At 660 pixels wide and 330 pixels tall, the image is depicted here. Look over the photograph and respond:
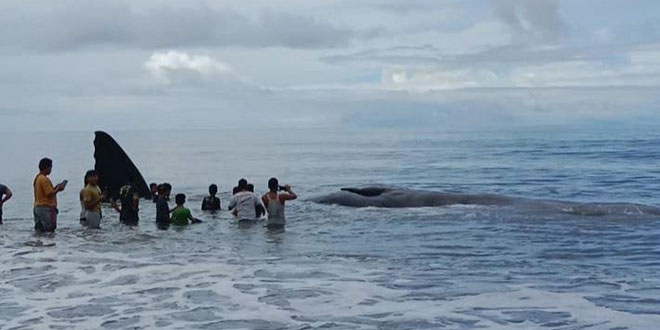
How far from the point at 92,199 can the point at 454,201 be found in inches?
508

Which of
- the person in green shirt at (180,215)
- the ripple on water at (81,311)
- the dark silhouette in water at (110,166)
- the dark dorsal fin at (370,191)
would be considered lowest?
Answer: the ripple on water at (81,311)

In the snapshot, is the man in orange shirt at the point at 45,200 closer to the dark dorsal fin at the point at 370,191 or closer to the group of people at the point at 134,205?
the group of people at the point at 134,205

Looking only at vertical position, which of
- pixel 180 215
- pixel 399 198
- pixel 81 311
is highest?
pixel 399 198

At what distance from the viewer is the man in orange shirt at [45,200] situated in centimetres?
2386

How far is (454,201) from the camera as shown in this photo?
106ft

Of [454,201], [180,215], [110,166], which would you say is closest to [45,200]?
[180,215]

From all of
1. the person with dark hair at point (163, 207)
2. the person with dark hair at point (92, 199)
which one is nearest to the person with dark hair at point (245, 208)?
the person with dark hair at point (163, 207)

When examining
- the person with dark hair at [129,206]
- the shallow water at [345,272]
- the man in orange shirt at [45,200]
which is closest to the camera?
the shallow water at [345,272]

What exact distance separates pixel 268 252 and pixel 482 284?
20.2ft

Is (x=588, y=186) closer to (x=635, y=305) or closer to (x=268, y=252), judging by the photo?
(x=268, y=252)

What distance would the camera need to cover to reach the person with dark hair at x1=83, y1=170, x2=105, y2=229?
25.1m

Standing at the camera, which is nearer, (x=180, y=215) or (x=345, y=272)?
(x=345, y=272)

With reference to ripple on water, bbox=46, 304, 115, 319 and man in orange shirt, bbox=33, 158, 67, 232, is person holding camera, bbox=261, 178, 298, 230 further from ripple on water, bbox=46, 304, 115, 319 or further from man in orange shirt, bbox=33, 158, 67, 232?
ripple on water, bbox=46, 304, 115, 319

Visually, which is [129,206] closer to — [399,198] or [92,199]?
[92,199]
